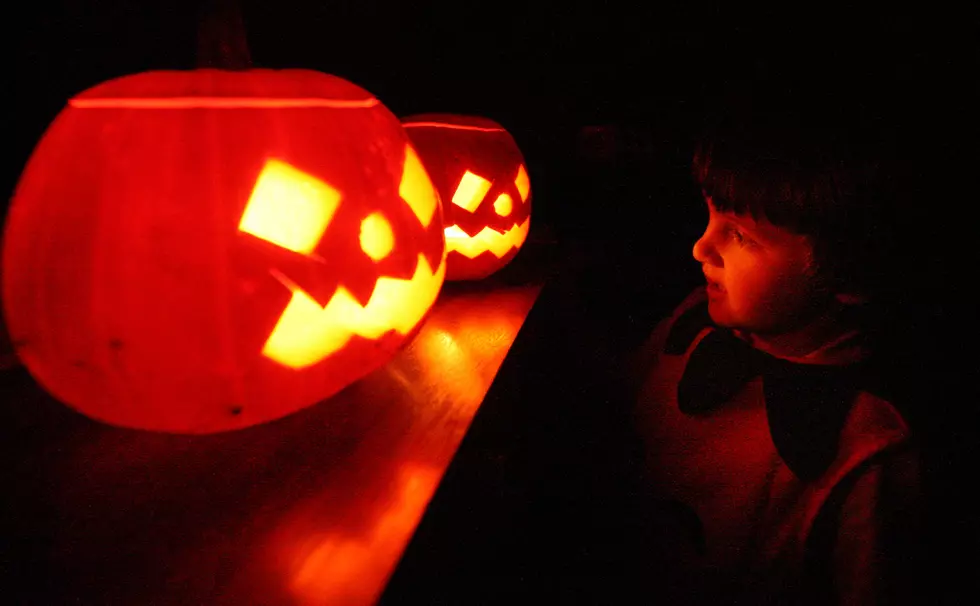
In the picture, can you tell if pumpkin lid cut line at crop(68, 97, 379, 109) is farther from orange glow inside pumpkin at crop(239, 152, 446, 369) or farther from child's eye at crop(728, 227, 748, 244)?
child's eye at crop(728, 227, 748, 244)

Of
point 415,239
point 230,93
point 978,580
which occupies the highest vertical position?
point 230,93

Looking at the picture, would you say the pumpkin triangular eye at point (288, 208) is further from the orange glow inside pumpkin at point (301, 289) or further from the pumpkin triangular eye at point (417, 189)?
the pumpkin triangular eye at point (417, 189)

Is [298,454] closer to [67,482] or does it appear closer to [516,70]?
[67,482]

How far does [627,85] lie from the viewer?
5.12 ft

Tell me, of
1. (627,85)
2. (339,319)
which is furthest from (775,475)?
(627,85)

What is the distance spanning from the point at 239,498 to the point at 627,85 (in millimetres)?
1350

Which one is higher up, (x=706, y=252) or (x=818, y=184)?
(x=818, y=184)

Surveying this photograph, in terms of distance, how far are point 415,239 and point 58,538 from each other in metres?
0.61

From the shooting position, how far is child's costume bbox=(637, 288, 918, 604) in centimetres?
80

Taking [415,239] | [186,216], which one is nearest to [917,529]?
[415,239]

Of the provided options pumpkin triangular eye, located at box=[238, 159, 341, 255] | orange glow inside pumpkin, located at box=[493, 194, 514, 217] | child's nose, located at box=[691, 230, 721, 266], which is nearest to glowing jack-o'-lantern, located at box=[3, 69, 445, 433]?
pumpkin triangular eye, located at box=[238, 159, 341, 255]

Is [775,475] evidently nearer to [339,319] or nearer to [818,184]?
[818,184]

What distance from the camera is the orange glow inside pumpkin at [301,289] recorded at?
0.76 m

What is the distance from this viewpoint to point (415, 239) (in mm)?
927
